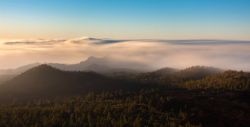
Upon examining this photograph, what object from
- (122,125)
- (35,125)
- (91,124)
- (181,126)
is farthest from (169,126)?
(35,125)

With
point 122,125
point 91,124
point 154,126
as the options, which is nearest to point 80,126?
point 91,124

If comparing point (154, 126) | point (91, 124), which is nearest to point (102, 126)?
point (91, 124)

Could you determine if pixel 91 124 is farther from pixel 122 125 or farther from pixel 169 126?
pixel 169 126

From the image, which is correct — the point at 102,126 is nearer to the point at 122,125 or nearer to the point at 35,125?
the point at 122,125

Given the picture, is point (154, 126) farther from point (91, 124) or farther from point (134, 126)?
point (91, 124)

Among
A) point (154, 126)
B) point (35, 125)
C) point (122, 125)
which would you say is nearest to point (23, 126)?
point (35, 125)
